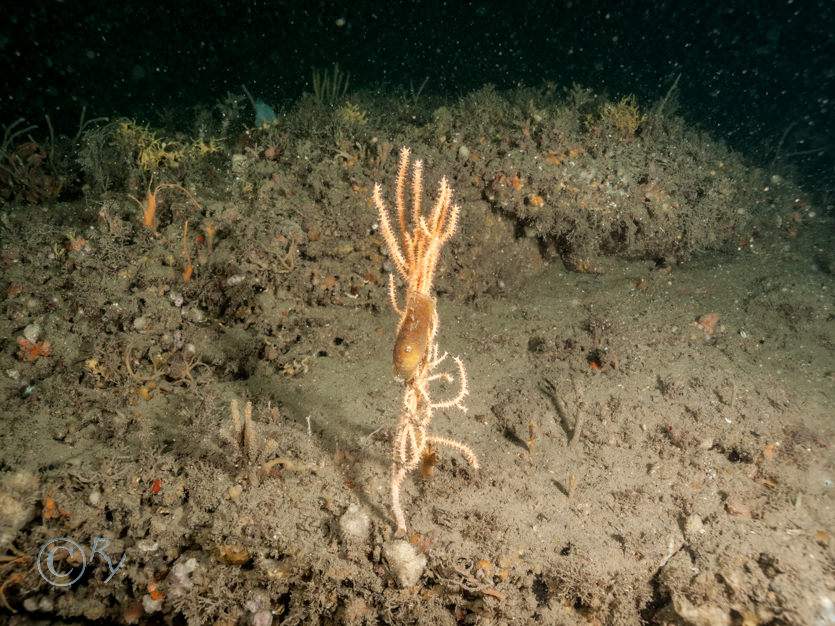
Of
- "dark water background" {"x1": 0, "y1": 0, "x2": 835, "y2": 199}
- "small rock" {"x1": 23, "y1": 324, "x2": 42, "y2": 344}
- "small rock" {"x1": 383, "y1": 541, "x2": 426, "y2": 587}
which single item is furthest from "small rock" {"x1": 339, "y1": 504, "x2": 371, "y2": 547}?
"dark water background" {"x1": 0, "y1": 0, "x2": 835, "y2": 199}

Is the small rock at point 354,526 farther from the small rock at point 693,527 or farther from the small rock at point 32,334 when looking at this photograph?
the small rock at point 32,334

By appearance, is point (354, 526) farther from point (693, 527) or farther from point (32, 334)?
point (32, 334)

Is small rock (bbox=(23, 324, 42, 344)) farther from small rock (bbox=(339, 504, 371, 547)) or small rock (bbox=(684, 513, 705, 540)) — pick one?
small rock (bbox=(684, 513, 705, 540))

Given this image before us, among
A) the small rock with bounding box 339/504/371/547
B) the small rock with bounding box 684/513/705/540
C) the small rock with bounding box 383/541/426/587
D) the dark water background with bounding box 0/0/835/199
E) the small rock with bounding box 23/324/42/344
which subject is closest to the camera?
the small rock with bounding box 383/541/426/587

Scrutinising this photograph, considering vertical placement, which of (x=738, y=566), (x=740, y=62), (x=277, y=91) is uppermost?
(x=740, y=62)

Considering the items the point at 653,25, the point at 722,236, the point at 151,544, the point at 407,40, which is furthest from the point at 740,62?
the point at 151,544

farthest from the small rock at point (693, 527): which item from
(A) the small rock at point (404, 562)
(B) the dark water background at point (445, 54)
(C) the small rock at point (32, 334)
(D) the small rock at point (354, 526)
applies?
(B) the dark water background at point (445, 54)

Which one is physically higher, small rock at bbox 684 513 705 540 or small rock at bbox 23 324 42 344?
small rock at bbox 684 513 705 540

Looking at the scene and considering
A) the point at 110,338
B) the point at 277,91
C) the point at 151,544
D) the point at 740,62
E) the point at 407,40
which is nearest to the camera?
the point at 151,544

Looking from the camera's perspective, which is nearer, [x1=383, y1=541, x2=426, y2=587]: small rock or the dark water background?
[x1=383, y1=541, x2=426, y2=587]: small rock

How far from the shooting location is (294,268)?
4883 mm

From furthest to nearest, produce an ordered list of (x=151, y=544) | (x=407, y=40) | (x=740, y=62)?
1. (x=740, y=62)
2. (x=407, y=40)
3. (x=151, y=544)

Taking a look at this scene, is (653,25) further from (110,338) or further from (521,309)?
(110,338)

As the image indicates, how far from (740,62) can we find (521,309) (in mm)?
52440
